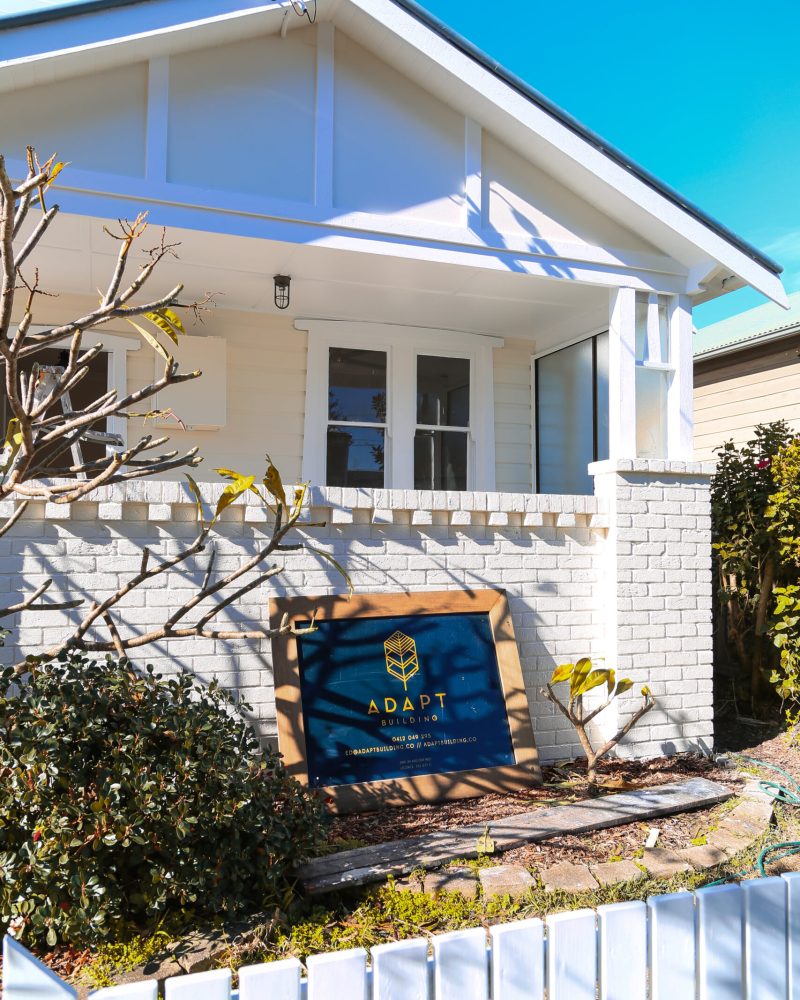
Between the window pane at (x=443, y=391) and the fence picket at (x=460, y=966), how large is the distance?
18.6 ft

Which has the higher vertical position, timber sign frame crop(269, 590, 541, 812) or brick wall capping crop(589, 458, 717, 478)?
brick wall capping crop(589, 458, 717, 478)

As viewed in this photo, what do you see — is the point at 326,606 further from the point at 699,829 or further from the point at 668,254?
the point at 668,254

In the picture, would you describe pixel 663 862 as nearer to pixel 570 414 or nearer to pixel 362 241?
pixel 362 241

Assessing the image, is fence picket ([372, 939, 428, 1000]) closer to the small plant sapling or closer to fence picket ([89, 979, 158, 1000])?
fence picket ([89, 979, 158, 1000])

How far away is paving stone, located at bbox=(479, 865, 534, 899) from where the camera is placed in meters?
3.37

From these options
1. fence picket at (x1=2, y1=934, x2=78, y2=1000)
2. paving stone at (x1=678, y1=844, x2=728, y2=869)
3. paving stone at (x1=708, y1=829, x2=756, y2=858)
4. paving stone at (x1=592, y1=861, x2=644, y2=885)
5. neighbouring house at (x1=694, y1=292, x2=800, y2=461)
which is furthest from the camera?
neighbouring house at (x1=694, y1=292, x2=800, y2=461)

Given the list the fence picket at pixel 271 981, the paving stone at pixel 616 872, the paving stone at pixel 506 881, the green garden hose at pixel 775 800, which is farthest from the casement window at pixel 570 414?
the fence picket at pixel 271 981

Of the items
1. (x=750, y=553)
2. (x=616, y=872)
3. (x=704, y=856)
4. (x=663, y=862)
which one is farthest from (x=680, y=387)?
(x=616, y=872)

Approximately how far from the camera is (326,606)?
4797 mm

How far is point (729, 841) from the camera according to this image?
4070 mm

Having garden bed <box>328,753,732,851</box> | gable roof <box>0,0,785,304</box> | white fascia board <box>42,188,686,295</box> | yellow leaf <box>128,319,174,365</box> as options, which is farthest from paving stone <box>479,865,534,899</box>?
gable roof <box>0,0,785,304</box>

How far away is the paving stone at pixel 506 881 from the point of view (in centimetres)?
337

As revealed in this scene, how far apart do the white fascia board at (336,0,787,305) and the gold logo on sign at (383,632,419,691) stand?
3.45m

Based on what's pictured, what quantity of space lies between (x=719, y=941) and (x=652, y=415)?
4.54 metres
